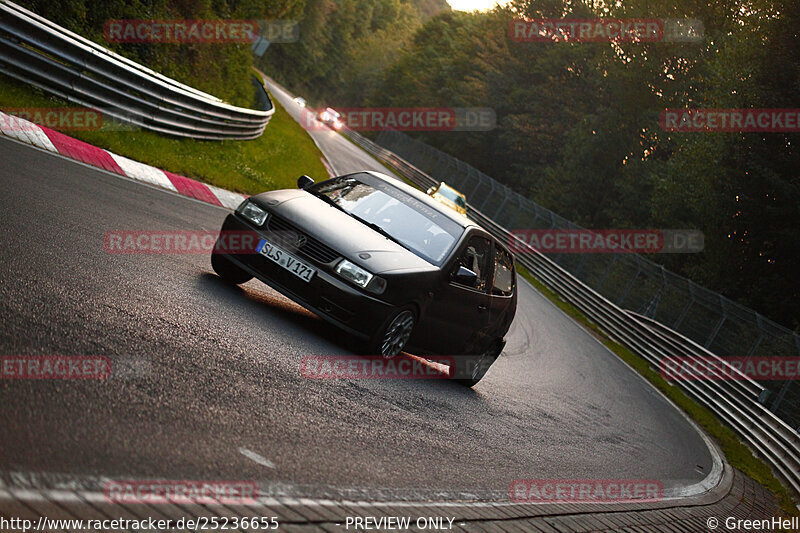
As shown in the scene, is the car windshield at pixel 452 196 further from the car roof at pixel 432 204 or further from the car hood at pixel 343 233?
the car hood at pixel 343 233

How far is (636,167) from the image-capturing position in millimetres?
48469

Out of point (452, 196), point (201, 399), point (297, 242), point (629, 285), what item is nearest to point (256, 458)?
point (201, 399)

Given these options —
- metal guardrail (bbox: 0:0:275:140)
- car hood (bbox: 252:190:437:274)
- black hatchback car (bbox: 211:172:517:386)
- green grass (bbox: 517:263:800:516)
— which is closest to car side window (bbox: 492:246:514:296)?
black hatchback car (bbox: 211:172:517:386)

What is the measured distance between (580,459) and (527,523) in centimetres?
330

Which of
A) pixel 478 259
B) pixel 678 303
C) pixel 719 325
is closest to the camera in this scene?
pixel 478 259

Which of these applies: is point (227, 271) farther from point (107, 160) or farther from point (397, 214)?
point (107, 160)

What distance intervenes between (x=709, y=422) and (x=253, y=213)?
43.2 ft

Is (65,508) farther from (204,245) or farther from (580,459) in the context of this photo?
(204,245)

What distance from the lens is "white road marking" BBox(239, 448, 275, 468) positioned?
14.6 feet

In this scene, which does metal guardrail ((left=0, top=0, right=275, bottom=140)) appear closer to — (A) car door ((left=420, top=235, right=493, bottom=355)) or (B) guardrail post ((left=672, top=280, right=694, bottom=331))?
(A) car door ((left=420, top=235, right=493, bottom=355))

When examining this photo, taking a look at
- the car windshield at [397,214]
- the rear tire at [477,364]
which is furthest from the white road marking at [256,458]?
the rear tire at [477,364]

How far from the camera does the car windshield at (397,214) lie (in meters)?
8.66

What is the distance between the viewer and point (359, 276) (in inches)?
299

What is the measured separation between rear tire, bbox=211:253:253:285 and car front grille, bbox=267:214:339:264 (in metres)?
0.61
